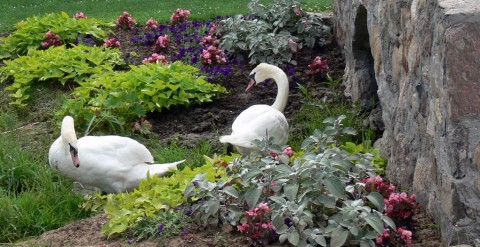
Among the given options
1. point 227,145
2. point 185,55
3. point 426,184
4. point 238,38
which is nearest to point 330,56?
point 238,38

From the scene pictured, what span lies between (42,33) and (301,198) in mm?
5944

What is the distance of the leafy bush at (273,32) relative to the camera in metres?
8.41

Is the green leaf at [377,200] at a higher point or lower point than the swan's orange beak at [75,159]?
higher

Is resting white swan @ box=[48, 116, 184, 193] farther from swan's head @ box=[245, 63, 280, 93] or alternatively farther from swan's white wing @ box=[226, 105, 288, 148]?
swan's head @ box=[245, 63, 280, 93]

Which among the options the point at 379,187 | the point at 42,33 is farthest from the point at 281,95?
the point at 42,33

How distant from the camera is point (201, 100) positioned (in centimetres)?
748

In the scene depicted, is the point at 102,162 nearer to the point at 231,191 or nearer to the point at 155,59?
the point at 231,191

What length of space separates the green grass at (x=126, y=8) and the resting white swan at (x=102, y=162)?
5.21 metres

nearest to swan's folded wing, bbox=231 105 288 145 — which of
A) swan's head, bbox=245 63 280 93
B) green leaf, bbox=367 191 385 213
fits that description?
swan's head, bbox=245 63 280 93

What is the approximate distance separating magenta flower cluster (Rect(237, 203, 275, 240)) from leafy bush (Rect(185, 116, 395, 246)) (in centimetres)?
2

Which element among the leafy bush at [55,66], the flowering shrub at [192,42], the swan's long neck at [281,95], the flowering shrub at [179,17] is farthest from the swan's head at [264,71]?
the flowering shrub at [179,17]

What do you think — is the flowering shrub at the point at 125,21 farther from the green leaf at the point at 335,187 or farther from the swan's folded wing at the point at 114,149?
the green leaf at the point at 335,187

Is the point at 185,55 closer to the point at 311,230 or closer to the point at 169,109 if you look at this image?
the point at 169,109

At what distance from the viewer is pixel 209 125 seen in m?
7.26
